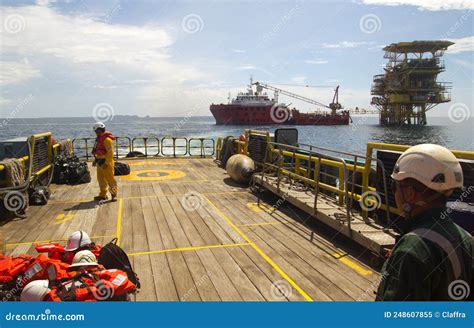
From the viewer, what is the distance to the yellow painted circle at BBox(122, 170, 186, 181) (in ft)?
44.2

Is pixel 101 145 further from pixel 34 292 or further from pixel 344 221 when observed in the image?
pixel 344 221

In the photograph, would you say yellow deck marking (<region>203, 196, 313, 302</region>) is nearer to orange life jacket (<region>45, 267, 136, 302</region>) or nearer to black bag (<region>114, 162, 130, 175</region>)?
orange life jacket (<region>45, 267, 136, 302</region>)

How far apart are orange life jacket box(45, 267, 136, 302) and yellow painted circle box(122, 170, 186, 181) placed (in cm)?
925

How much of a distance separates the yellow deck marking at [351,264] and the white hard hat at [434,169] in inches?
151

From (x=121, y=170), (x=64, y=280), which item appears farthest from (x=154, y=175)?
(x=64, y=280)

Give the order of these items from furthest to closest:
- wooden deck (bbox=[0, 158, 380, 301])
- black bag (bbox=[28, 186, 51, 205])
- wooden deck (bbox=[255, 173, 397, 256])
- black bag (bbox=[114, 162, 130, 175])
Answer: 1. black bag (bbox=[114, 162, 130, 175])
2. black bag (bbox=[28, 186, 51, 205])
3. wooden deck (bbox=[255, 173, 397, 256])
4. wooden deck (bbox=[0, 158, 380, 301])

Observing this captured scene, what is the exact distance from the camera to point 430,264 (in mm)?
1780

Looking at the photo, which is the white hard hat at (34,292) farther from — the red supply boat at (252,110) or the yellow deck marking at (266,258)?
the red supply boat at (252,110)

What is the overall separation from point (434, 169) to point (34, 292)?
13.8ft

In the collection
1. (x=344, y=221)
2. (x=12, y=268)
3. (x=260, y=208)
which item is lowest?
(x=260, y=208)

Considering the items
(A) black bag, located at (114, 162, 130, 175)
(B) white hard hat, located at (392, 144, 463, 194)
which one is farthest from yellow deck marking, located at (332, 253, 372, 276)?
(A) black bag, located at (114, 162, 130, 175)

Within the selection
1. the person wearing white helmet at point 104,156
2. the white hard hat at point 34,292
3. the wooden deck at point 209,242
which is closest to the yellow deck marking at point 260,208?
the wooden deck at point 209,242

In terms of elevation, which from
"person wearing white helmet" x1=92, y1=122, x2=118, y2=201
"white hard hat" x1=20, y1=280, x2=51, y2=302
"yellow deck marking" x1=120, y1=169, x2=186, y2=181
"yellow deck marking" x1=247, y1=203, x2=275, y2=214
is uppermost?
"person wearing white helmet" x1=92, y1=122, x2=118, y2=201

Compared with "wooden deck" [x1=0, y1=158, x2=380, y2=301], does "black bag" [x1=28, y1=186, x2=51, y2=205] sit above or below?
above
